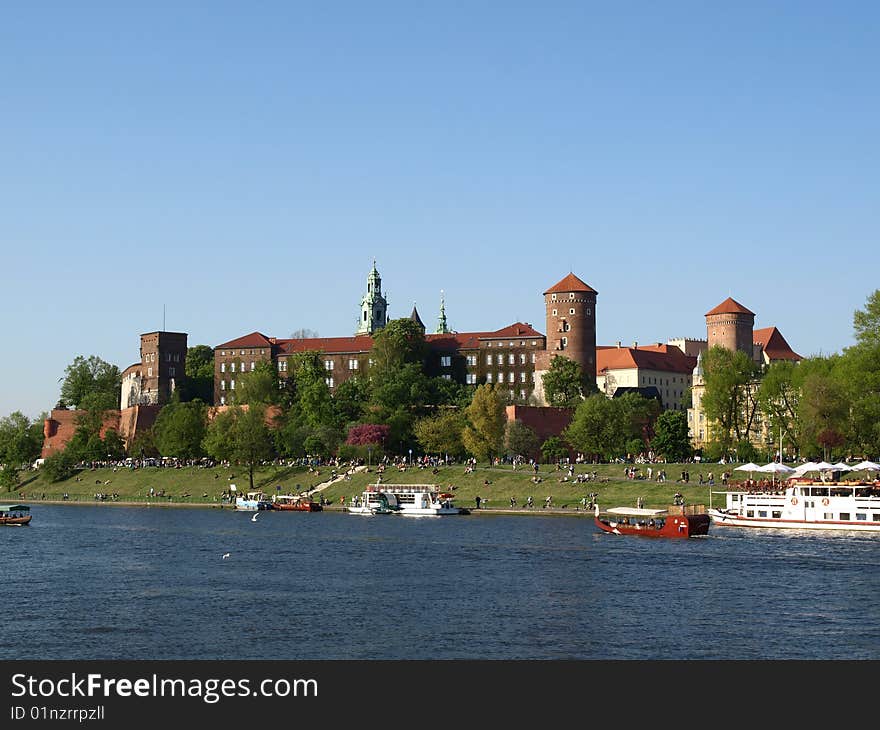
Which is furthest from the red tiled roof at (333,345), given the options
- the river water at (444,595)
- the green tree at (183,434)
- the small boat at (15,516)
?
the river water at (444,595)

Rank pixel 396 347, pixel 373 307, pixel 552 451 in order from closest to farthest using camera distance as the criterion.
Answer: pixel 552 451, pixel 396 347, pixel 373 307

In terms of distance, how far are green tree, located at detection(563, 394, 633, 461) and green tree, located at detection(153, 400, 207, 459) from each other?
3940cm

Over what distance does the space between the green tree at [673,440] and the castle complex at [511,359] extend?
17.9 m

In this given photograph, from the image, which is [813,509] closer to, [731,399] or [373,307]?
[731,399]

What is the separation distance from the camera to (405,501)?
312 ft

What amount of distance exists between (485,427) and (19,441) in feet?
183

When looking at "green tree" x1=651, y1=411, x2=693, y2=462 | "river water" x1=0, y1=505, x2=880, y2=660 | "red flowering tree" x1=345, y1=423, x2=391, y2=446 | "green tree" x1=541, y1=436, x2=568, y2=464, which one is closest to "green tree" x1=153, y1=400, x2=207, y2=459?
"red flowering tree" x1=345, y1=423, x2=391, y2=446

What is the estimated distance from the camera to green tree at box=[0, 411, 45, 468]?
142 meters

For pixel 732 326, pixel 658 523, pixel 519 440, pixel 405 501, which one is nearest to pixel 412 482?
pixel 405 501

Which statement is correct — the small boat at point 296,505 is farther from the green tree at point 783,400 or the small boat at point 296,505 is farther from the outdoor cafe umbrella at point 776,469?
the outdoor cafe umbrella at point 776,469

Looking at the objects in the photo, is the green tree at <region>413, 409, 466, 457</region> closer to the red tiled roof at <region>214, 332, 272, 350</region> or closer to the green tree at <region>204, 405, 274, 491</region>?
the green tree at <region>204, 405, 274, 491</region>

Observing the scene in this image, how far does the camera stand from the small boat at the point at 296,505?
9825cm

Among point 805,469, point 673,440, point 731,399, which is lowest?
point 805,469
